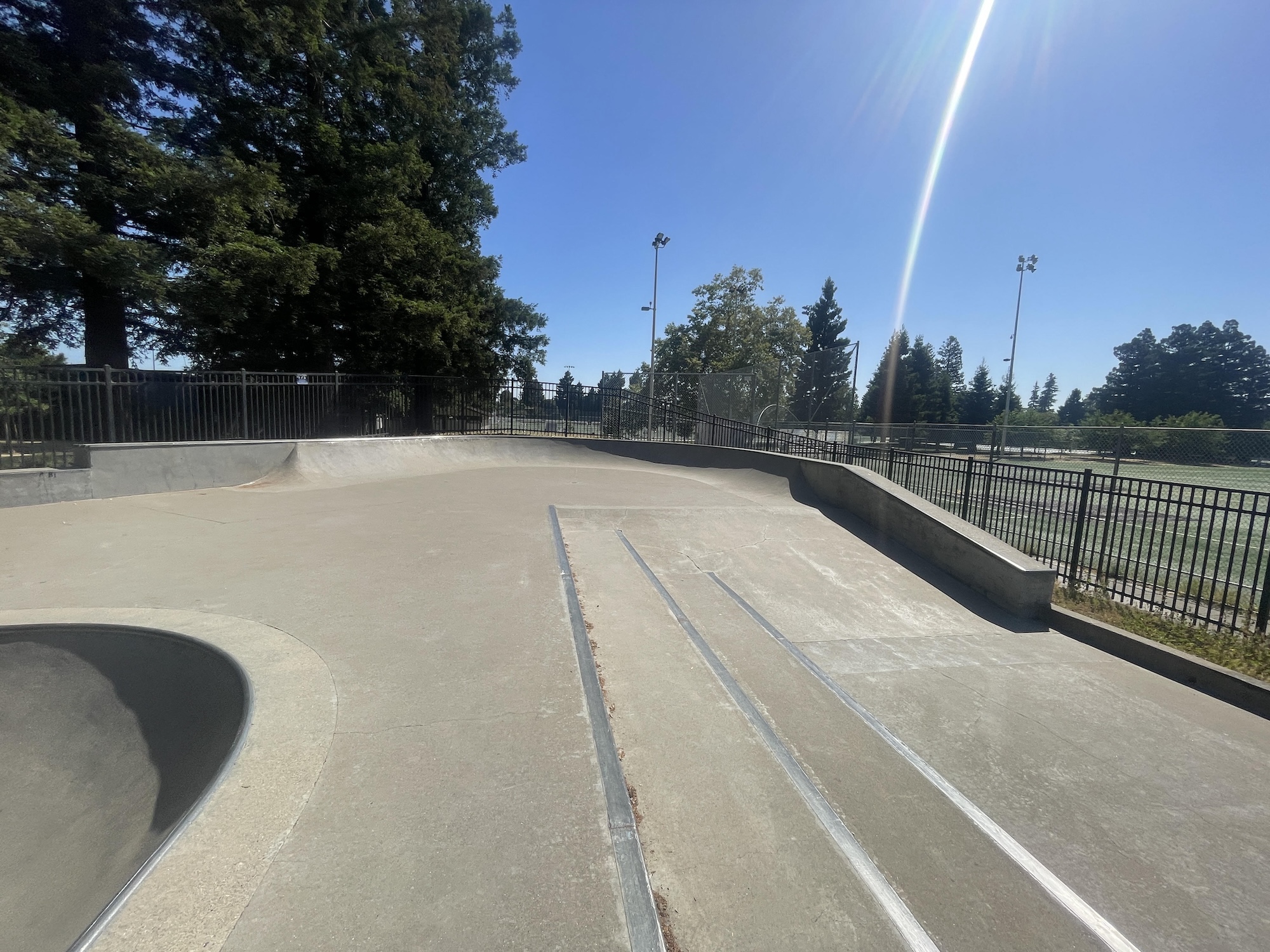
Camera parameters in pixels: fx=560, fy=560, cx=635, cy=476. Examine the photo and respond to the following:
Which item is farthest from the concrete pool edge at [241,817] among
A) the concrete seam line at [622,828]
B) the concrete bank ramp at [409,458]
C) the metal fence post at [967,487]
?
the concrete bank ramp at [409,458]

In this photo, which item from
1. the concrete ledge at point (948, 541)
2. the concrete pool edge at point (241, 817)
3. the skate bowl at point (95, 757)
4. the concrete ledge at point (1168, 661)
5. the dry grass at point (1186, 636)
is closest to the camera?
the concrete pool edge at point (241, 817)

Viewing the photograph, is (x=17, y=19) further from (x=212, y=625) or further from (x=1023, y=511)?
(x=1023, y=511)

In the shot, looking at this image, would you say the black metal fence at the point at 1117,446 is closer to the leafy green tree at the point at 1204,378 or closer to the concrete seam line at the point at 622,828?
the concrete seam line at the point at 622,828

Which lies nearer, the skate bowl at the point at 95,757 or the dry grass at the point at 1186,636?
the skate bowl at the point at 95,757

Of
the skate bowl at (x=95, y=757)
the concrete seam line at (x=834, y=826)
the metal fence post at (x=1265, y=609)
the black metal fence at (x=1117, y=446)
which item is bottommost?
the skate bowl at (x=95, y=757)

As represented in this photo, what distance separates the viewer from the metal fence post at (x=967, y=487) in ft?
27.4

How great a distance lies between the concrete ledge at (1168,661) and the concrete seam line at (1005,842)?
9.77ft

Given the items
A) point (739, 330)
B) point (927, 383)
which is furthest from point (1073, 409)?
point (739, 330)

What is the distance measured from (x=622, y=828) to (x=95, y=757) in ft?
12.0

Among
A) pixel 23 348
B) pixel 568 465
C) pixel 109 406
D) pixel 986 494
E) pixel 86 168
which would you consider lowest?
pixel 568 465

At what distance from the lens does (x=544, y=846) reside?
7.72 ft

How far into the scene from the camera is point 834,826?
102 inches

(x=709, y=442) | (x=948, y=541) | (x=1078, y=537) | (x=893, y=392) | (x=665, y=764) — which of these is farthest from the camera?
(x=893, y=392)

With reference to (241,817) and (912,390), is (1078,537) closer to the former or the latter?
(241,817)
